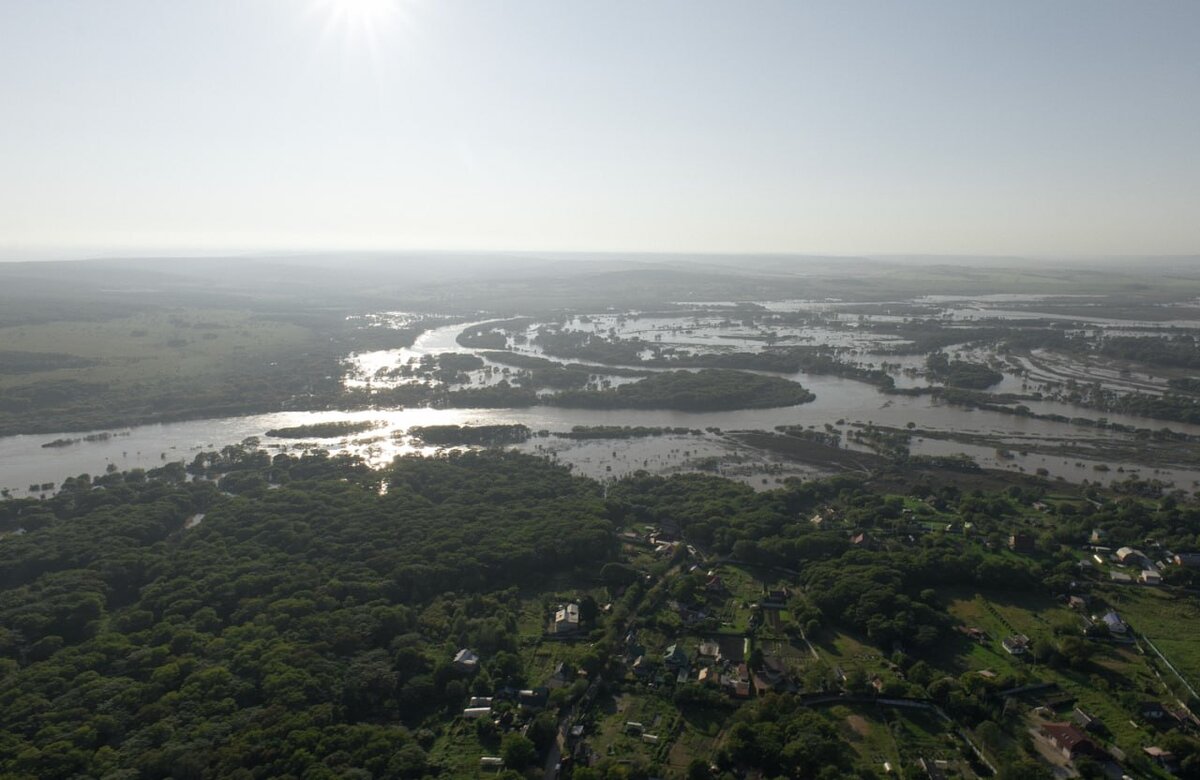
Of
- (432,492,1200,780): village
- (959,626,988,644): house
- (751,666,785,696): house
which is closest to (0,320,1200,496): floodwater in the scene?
(432,492,1200,780): village

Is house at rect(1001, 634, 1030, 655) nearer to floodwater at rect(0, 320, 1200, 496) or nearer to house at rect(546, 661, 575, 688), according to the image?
house at rect(546, 661, 575, 688)

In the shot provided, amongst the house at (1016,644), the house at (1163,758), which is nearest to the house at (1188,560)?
the house at (1016,644)

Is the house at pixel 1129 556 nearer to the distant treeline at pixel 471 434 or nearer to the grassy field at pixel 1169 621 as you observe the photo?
the grassy field at pixel 1169 621

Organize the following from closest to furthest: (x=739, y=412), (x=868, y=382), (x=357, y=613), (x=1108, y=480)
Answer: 1. (x=357, y=613)
2. (x=1108, y=480)
3. (x=739, y=412)
4. (x=868, y=382)

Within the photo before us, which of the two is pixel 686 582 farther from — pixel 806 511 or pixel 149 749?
pixel 149 749

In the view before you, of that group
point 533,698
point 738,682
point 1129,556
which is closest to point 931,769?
point 738,682

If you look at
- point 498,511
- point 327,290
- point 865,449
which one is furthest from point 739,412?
point 327,290
